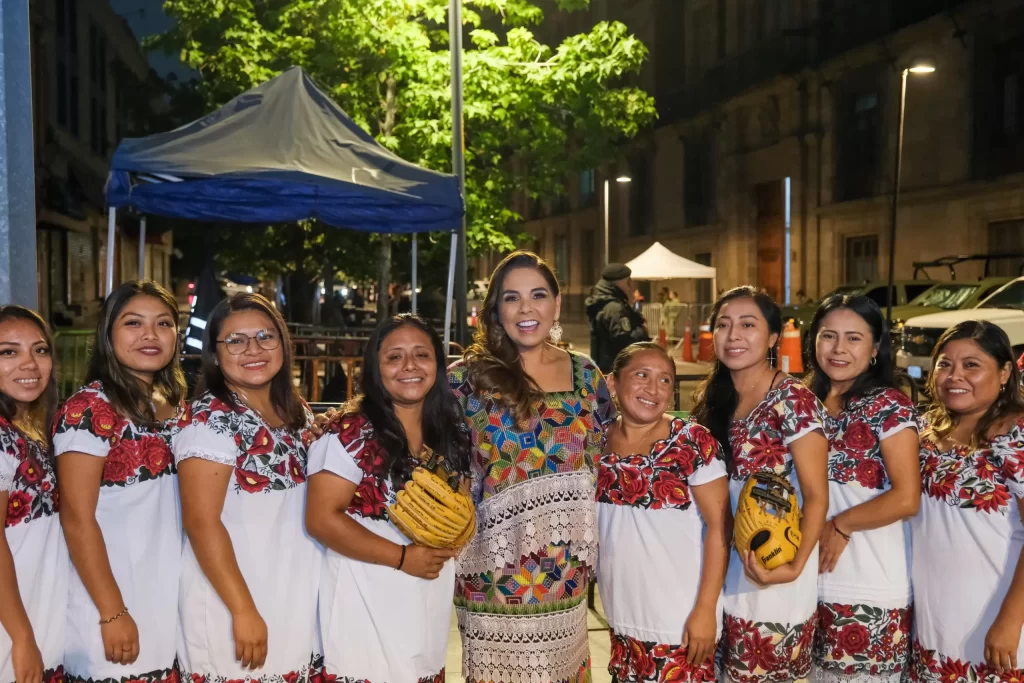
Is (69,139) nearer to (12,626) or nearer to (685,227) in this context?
(685,227)

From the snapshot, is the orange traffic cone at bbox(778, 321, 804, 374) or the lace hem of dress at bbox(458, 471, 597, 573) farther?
the orange traffic cone at bbox(778, 321, 804, 374)

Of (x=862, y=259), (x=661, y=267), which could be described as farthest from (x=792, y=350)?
(x=862, y=259)

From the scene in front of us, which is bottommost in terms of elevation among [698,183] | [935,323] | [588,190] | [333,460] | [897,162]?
[333,460]

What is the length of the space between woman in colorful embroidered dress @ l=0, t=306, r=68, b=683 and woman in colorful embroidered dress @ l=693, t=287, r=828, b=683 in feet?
6.66

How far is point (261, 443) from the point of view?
2900mm

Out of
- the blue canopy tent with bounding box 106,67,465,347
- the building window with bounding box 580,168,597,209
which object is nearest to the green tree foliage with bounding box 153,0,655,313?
the blue canopy tent with bounding box 106,67,465,347

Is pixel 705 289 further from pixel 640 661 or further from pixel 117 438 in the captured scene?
pixel 117 438

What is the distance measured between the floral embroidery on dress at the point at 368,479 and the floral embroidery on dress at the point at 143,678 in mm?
715

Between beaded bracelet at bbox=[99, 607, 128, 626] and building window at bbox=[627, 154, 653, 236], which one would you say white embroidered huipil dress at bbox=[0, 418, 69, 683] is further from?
building window at bbox=[627, 154, 653, 236]

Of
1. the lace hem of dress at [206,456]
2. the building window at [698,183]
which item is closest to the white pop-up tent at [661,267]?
the building window at [698,183]

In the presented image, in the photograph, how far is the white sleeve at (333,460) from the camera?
2832 mm

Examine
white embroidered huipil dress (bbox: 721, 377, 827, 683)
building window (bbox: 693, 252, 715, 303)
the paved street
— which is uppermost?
building window (bbox: 693, 252, 715, 303)

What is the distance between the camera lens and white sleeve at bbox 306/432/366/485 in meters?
2.83

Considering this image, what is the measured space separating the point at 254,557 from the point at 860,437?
78.2 inches
